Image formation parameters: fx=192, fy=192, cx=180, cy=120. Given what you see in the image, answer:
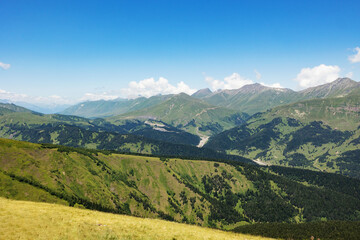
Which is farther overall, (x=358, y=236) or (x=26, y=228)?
(x=358, y=236)

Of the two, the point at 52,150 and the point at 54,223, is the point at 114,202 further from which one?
the point at 54,223

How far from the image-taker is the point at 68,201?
394 feet

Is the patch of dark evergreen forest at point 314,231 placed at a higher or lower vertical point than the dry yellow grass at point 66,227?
lower

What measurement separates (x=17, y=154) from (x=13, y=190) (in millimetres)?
57398

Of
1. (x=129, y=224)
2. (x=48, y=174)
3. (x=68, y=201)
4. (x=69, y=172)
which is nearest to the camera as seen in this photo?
(x=129, y=224)

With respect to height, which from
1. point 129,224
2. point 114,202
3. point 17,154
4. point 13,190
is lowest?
point 114,202

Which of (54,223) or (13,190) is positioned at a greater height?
(54,223)

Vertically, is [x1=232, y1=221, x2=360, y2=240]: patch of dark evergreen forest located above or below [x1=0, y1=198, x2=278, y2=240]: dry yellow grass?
below

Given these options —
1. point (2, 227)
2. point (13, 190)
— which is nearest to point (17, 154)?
point (13, 190)

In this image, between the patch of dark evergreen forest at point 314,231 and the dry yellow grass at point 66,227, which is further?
the patch of dark evergreen forest at point 314,231

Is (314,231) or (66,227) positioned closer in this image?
(66,227)

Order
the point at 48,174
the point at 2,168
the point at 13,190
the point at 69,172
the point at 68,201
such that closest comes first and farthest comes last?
the point at 13,190, the point at 68,201, the point at 2,168, the point at 48,174, the point at 69,172

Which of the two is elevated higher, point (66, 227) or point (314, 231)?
point (66, 227)

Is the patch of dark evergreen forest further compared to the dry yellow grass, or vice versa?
the patch of dark evergreen forest
